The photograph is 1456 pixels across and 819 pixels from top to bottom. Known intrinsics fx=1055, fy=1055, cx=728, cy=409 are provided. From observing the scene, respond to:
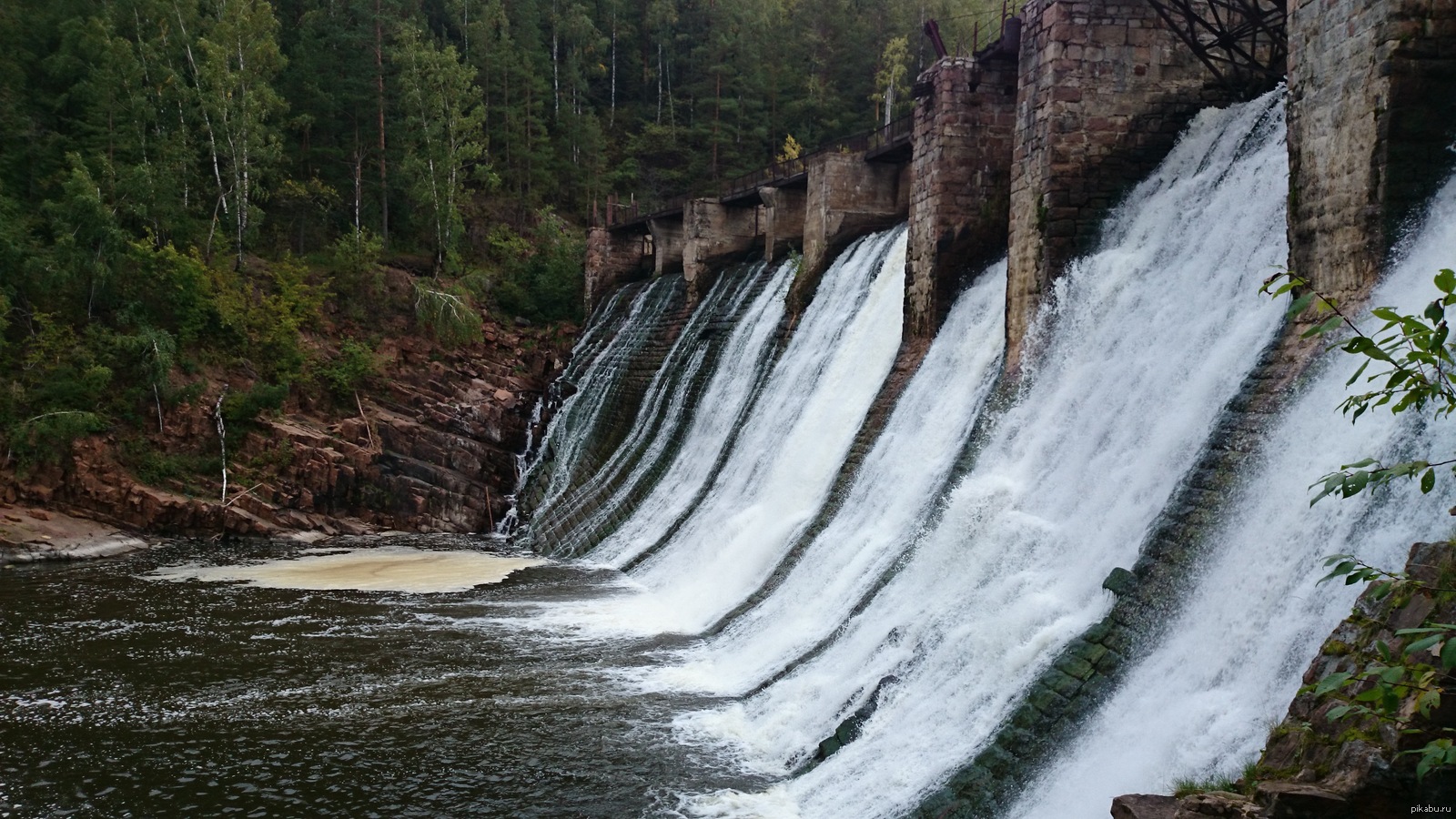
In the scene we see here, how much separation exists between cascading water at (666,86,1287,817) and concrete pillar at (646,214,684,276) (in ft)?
70.9

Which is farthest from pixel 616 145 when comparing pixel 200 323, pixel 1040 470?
pixel 1040 470

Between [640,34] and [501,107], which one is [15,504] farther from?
[640,34]

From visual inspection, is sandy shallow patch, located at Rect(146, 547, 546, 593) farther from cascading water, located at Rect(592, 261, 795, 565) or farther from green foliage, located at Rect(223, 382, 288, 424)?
green foliage, located at Rect(223, 382, 288, 424)

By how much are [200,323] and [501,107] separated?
20461 millimetres

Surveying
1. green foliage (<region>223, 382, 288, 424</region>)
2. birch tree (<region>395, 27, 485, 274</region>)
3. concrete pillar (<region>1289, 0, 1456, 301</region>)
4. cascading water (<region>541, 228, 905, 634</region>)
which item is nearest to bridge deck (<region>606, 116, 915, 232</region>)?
cascading water (<region>541, 228, 905, 634</region>)

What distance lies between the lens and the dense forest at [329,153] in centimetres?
2481

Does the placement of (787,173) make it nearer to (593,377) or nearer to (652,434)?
(593,377)

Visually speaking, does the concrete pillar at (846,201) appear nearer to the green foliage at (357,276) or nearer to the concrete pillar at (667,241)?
the concrete pillar at (667,241)

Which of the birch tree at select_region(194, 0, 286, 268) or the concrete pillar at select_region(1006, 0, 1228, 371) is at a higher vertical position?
the birch tree at select_region(194, 0, 286, 268)

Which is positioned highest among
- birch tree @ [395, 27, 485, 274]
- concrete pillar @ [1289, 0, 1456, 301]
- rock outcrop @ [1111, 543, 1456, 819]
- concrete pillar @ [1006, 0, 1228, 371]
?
birch tree @ [395, 27, 485, 274]

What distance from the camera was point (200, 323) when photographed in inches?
1022

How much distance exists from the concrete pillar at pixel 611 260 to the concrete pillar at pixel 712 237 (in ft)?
17.8

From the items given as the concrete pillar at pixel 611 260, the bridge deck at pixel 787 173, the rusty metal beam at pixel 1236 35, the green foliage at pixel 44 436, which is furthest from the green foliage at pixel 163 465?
the rusty metal beam at pixel 1236 35

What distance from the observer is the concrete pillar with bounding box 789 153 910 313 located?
2336cm
